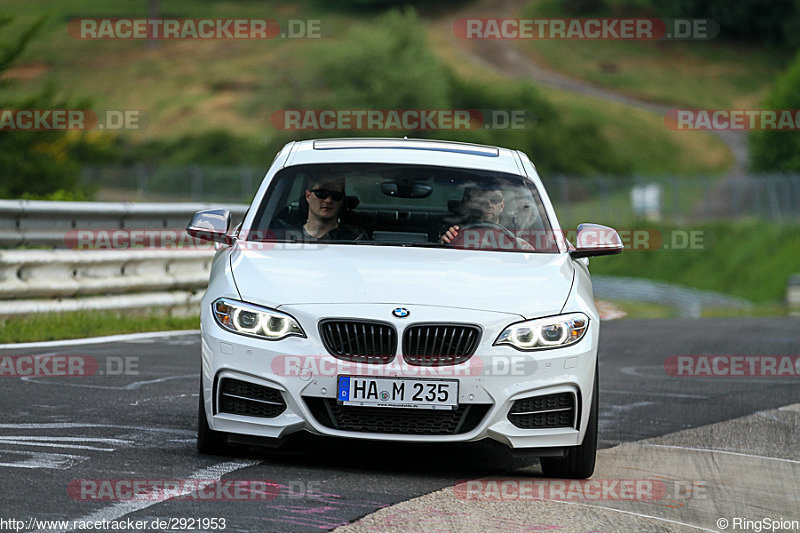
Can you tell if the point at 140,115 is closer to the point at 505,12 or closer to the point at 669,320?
Answer: the point at 505,12

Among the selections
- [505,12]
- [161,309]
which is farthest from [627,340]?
[505,12]

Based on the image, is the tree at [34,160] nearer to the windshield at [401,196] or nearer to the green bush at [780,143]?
the windshield at [401,196]

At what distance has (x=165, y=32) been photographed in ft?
415

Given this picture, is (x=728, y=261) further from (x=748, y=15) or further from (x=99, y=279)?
(x=748, y=15)

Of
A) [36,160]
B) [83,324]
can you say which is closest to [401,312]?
[83,324]

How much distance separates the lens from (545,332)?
6.79 meters

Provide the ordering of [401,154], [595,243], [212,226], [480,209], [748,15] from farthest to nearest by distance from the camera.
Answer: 1. [748,15]
2. [401,154]
3. [480,209]
4. [595,243]
5. [212,226]

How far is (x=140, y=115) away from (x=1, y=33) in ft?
266

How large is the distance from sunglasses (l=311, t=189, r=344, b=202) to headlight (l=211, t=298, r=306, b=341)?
4.31 feet

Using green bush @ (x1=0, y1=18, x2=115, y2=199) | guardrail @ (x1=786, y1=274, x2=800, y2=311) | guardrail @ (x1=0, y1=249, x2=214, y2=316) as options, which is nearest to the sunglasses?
guardrail @ (x1=0, y1=249, x2=214, y2=316)

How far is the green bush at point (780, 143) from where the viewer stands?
66812 mm

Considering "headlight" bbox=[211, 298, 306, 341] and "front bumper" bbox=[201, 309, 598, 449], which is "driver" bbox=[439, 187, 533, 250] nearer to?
"front bumper" bbox=[201, 309, 598, 449]

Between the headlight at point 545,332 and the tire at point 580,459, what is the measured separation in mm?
338

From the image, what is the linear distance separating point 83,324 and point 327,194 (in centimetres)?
584
